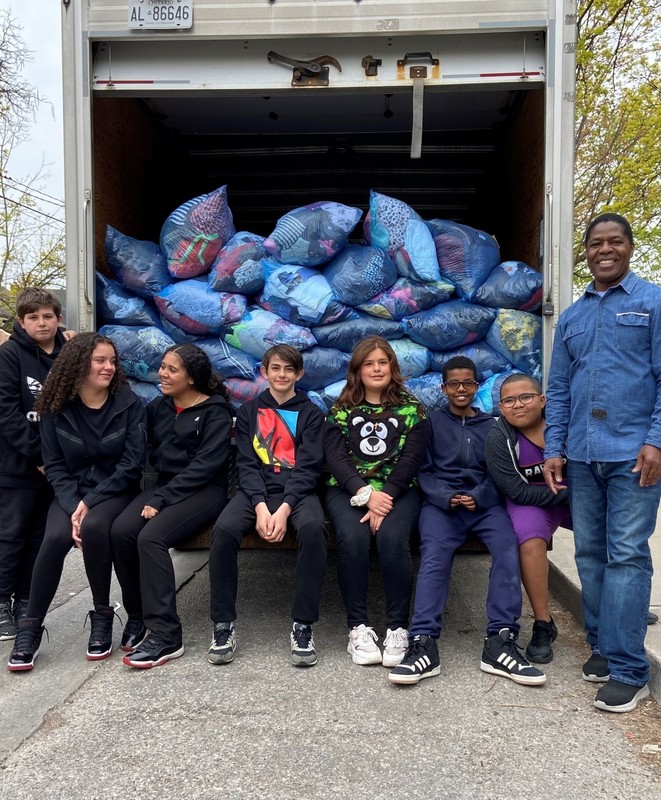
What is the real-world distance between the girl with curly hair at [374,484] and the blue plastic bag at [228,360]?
53 centimetres

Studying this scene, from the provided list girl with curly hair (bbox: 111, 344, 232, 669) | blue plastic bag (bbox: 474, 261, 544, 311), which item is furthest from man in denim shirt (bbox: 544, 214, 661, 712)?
girl with curly hair (bbox: 111, 344, 232, 669)

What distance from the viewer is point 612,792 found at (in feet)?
6.92

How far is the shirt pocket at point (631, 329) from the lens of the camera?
2.68 meters

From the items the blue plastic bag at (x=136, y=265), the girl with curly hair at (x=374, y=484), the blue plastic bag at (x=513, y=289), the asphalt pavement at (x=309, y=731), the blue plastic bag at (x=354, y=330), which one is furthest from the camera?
the blue plastic bag at (x=136, y=265)

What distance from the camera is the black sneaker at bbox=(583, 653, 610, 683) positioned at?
2891mm

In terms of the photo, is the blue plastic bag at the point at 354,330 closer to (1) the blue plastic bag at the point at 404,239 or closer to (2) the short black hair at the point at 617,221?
(1) the blue plastic bag at the point at 404,239

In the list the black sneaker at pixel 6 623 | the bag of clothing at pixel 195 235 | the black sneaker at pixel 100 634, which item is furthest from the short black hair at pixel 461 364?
the black sneaker at pixel 6 623

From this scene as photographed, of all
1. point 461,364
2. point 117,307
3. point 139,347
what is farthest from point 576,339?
point 117,307

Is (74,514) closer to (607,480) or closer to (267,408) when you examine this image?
(267,408)

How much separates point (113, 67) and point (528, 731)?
133 inches

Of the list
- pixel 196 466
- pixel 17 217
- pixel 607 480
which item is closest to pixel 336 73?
pixel 196 466

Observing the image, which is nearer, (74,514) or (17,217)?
(74,514)

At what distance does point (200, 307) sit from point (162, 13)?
1350 mm

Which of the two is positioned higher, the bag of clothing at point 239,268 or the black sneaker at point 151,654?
the bag of clothing at point 239,268
